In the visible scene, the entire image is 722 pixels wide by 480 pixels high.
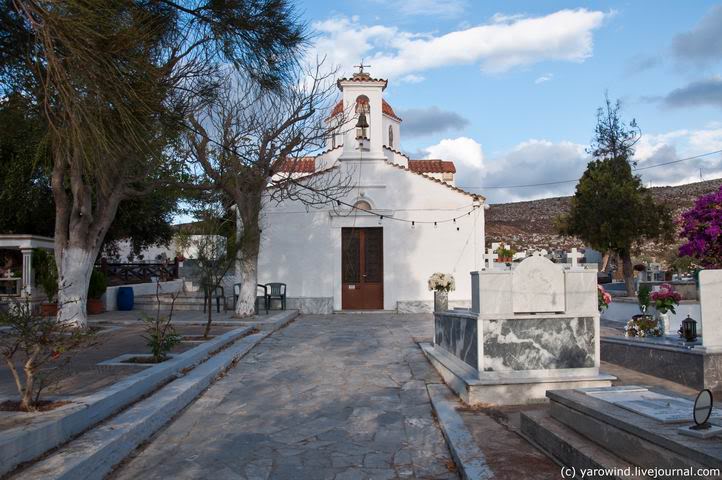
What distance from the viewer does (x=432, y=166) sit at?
91.9ft

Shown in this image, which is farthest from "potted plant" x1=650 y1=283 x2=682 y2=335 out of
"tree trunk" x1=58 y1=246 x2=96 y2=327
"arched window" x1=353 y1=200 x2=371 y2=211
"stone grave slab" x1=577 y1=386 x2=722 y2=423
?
"arched window" x1=353 y1=200 x2=371 y2=211

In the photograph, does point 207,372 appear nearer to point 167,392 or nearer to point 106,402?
point 167,392

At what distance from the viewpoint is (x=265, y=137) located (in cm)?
1515

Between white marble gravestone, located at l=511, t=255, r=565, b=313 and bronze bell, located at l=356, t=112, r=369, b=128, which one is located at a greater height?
bronze bell, located at l=356, t=112, r=369, b=128

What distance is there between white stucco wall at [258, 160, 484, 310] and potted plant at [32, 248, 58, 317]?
635cm

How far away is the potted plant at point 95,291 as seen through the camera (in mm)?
17266

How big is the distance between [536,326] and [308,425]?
103 inches

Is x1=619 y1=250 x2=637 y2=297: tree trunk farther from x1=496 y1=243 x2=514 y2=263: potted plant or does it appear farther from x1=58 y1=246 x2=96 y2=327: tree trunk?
x1=58 y1=246 x2=96 y2=327: tree trunk

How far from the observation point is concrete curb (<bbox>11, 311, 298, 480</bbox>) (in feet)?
12.6

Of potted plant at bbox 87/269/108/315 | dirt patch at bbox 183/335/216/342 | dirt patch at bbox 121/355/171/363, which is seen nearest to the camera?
dirt patch at bbox 121/355/171/363

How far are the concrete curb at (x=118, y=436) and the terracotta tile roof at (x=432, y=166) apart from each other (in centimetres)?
2123

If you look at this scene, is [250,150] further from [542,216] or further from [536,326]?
[542,216]

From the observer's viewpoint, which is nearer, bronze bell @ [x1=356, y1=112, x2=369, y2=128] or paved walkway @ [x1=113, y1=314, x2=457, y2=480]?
paved walkway @ [x1=113, y1=314, x2=457, y2=480]

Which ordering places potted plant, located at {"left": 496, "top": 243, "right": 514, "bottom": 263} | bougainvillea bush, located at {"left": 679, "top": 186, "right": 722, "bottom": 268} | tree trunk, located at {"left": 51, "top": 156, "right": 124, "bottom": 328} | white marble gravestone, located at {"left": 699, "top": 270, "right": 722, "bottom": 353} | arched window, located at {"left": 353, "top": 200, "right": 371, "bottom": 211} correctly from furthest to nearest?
1. arched window, located at {"left": 353, "top": 200, "right": 371, "bottom": 211}
2. tree trunk, located at {"left": 51, "top": 156, "right": 124, "bottom": 328}
3. bougainvillea bush, located at {"left": 679, "top": 186, "right": 722, "bottom": 268}
4. potted plant, located at {"left": 496, "top": 243, "right": 514, "bottom": 263}
5. white marble gravestone, located at {"left": 699, "top": 270, "right": 722, "bottom": 353}
